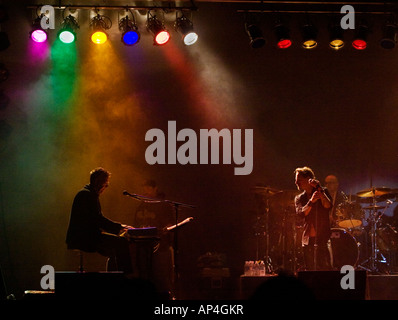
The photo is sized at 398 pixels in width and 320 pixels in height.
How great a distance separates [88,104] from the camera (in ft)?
29.5

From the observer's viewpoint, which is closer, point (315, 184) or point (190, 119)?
Result: point (315, 184)

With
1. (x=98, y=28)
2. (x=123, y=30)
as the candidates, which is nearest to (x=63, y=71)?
(x=98, y=28)

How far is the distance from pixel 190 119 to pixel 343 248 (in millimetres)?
3552

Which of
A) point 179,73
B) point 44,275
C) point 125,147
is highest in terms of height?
point 179,73

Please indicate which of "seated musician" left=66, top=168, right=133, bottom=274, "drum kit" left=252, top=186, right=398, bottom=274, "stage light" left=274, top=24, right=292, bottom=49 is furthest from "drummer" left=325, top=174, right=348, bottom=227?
"seated musician" left=66, top=168, right=133, bottom=274

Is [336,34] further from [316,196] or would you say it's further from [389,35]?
[316,196]

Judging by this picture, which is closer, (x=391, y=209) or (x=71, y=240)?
(x=71, y=240)

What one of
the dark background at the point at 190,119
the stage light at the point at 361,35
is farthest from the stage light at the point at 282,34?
the dark background at the point at 190,119

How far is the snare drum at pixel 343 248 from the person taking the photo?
7973 millimetres

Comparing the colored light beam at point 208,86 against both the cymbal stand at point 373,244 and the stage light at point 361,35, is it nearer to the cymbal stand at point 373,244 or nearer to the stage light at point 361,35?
the stage light at point 361,35

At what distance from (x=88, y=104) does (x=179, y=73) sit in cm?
180

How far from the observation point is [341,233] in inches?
317
